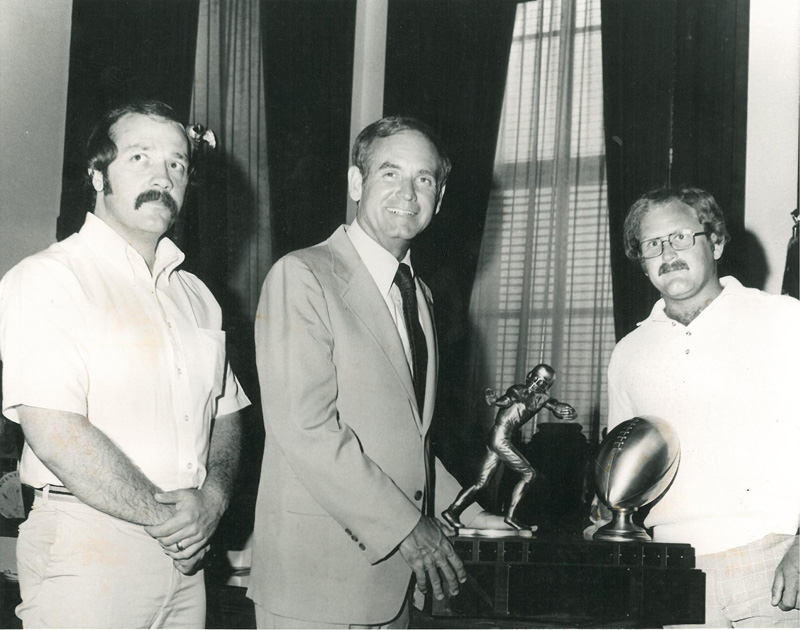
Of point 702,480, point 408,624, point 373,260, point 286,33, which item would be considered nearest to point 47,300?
point 373,260

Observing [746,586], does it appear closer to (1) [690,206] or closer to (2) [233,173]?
(1) [690,206]

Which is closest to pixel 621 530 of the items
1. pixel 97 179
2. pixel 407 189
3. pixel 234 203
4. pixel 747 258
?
pixel 407 189

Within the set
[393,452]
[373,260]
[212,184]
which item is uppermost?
[212,184]

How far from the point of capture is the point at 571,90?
5023 mm

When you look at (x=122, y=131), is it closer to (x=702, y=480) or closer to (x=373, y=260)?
(x=373, y=260)

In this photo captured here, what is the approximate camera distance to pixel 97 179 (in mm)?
2232

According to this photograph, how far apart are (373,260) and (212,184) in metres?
1.97

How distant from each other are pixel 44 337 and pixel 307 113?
3082 millimetres

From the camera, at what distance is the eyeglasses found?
7.80 feet

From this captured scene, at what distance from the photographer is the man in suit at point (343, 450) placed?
1938 millimetres

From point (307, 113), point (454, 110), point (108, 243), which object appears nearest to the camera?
point (108, 243)

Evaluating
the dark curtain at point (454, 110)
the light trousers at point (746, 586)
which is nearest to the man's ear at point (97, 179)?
the light trousers at point (746, 586)

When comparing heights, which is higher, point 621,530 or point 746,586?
point 621,530

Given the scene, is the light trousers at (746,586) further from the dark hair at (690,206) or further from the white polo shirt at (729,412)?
the dark hair at (690,206)
